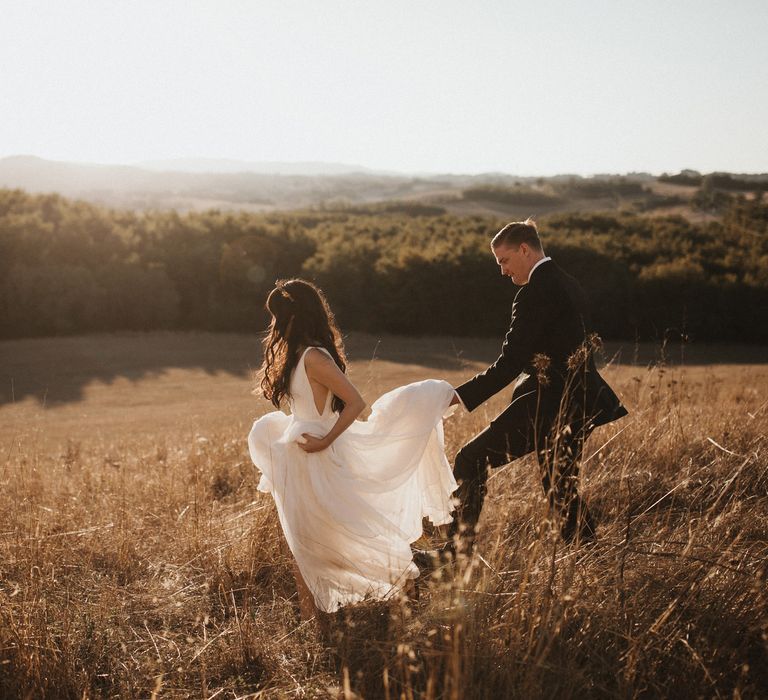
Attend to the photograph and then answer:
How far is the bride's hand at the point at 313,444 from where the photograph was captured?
3.52 meters

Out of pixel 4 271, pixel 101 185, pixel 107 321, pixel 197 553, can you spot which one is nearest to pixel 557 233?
pixel 107 321

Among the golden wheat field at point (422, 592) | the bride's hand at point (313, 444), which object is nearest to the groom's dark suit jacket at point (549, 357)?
the golden wheat field at point (422, 592)

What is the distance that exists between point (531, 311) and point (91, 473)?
377 centimetres

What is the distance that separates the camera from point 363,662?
2.96 m

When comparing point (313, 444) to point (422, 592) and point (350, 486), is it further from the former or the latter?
point (422, 592)

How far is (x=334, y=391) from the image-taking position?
141 inches

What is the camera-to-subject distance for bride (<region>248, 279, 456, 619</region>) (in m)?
3.53

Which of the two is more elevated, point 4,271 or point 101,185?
point 101,185

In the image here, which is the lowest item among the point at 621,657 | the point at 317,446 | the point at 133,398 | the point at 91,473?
the point at 133,398

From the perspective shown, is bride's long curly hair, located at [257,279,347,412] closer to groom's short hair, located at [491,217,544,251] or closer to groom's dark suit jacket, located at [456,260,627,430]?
groom's dark suit jacket, located at [456,260,627,430]

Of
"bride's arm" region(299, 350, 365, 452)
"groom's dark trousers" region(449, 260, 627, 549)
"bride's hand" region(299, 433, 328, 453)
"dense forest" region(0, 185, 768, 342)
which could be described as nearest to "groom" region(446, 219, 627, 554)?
"groom's dark trousers" region(449, 260, 627, 549)

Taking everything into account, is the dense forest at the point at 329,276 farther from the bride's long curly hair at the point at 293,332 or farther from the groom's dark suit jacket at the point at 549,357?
the bride's long curly hair at the point at 293,332

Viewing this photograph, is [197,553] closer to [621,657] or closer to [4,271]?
[621,657]

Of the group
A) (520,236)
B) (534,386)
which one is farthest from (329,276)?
(534,386)
